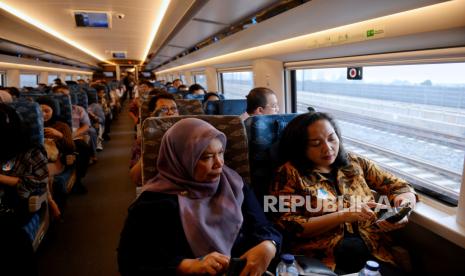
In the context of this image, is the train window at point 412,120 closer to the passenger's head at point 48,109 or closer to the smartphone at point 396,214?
the smartphone at point 396,214

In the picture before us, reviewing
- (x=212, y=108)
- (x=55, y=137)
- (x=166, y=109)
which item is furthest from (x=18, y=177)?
(x=212, y=108)

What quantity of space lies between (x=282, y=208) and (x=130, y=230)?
2.82 ft

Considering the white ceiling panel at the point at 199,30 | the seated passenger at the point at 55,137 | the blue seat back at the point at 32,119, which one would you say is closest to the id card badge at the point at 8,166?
the blue seat back at the point at 32,119

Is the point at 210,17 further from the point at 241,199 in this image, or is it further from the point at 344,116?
the point at 241,199

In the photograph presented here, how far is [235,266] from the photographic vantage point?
1.44 metres

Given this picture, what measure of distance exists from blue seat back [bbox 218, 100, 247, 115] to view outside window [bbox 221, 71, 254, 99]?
1094 millimetres

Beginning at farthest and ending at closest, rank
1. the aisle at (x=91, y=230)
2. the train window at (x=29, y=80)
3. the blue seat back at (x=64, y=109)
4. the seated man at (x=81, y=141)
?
the train window at (x=29, y=80)
the seated man at (x=81, y=141)
the blue seat back at (x=64, y=109)
the aisle at (x=91, y=230)

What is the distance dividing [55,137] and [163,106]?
140 cm

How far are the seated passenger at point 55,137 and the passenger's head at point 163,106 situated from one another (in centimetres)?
110

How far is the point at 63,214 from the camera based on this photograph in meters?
3.87

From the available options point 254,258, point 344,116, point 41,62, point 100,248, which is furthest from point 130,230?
point 41,62

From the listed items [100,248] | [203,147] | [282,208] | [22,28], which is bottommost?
[100,248]

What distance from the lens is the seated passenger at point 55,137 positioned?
3697 mm

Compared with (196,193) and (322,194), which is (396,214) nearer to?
(322,194)
